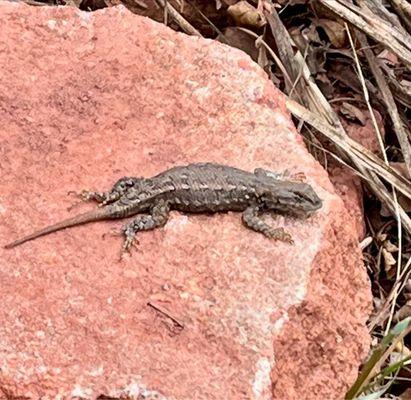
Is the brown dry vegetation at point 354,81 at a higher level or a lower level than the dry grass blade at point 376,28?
lower

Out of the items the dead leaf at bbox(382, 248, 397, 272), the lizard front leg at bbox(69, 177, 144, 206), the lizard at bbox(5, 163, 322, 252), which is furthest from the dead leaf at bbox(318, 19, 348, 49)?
the lizard front leg at bbox(69, 177, 144, 206)

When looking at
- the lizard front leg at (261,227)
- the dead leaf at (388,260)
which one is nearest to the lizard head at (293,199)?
the lizard front leg at (261,227)

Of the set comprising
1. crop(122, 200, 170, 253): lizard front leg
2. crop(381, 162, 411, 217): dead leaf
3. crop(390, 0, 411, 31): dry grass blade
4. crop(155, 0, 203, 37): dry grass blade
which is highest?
crop(390, 0, 411, 31): dry grass blade

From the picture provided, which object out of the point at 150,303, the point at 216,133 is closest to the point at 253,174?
the point at 216,133

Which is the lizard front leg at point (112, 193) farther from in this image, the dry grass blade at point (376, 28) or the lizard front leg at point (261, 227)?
the dry grass blade at point (376, 28)

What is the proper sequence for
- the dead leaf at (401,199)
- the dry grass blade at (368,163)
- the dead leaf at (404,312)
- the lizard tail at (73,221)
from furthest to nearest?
the dead leaf at (401,199) < the dry grass blade at (368,163) < the dead leaf at (404,312) < the lizard tail at (73,221)

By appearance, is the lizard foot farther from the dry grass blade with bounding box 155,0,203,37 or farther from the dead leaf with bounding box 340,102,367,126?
the dry grass blade with bounding box 155,0,203,37

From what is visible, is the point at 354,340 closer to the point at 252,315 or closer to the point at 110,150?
the point at 252,315

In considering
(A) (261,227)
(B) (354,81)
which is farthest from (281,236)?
(B) (354,81)
